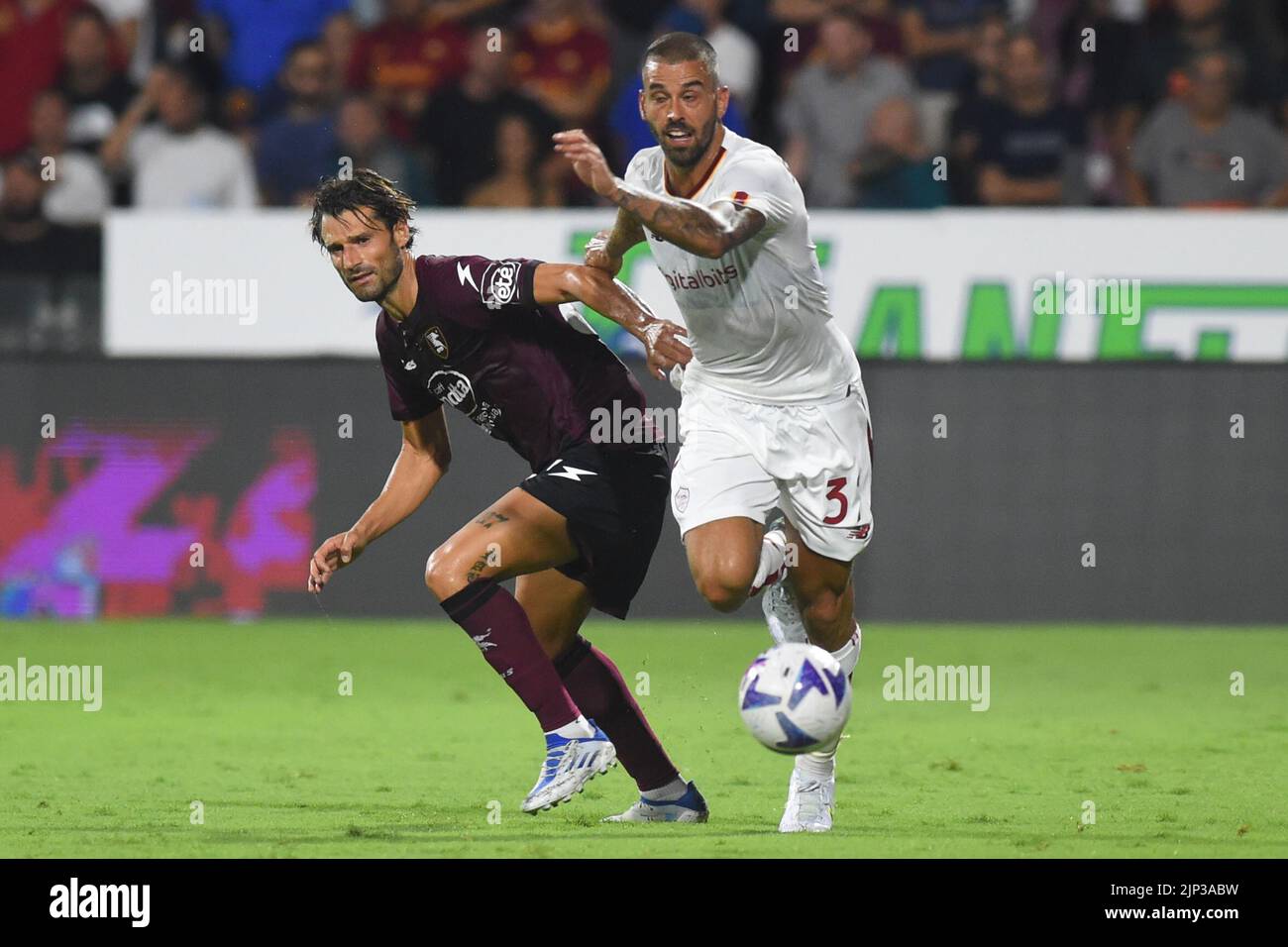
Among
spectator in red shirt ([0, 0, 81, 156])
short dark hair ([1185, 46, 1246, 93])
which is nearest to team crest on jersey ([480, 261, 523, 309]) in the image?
short dark hair ([1185, 46, 1246, 93])

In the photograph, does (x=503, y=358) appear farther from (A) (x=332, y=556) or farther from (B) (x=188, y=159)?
(B) (x=188, y=159)

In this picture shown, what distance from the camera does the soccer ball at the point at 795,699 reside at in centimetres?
608

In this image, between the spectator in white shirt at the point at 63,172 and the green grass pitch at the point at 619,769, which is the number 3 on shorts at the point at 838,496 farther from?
the spectator in white shirt at the point at 63,172

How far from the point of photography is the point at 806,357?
6852 mm

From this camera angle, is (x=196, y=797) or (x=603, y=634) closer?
(x=196, y=797)

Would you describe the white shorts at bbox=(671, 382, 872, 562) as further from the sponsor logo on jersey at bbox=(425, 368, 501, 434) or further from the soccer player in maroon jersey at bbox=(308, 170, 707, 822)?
the sponsor logo on jersey at bbox=(425, 368, 501, 434)

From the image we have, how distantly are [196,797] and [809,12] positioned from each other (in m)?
8.55


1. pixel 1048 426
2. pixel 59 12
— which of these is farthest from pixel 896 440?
pixel 59 12

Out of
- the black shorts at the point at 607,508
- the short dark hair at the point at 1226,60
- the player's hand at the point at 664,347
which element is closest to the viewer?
the player's hand at the point at 664,347

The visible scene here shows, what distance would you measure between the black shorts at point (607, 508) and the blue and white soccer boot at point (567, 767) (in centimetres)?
50

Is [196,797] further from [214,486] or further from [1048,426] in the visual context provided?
[1048,426]

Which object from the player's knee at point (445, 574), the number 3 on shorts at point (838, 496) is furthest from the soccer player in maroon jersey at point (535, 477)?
the number 3 on shorts at point (838, 496)

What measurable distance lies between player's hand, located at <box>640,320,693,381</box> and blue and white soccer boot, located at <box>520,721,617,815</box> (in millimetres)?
1154
